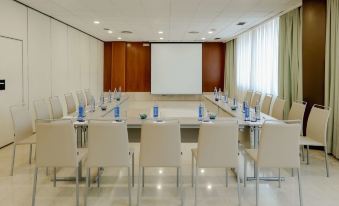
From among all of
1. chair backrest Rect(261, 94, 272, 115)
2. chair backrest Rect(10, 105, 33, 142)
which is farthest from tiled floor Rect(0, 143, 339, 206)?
chair backrest Rect(261, 94, 272, 115)

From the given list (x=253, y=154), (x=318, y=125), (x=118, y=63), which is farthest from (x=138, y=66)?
(x=253, y=154)

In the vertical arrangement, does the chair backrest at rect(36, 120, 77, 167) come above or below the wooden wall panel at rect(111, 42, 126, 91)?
below

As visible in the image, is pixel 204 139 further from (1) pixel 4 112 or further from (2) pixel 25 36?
(2) pixel 25 36

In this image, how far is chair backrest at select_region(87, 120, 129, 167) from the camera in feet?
12.2

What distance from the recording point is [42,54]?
8.50m

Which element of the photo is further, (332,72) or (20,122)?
(332,72)

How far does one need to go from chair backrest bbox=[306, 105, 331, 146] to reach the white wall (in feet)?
17.6

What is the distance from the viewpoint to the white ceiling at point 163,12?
7.07 m

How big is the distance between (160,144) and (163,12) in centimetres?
501

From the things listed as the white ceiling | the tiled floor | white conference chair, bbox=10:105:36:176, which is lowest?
the tiled floor

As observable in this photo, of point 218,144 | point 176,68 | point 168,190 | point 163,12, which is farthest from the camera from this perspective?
point 176,68

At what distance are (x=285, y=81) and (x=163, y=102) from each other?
8319 millimetres

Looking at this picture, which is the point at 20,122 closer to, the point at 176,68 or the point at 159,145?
the point at 159,145

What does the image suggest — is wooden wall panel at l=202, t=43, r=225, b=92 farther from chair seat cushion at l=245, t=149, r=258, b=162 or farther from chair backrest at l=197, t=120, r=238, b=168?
chair backrest at l=197, t=120, r=238, b=168
